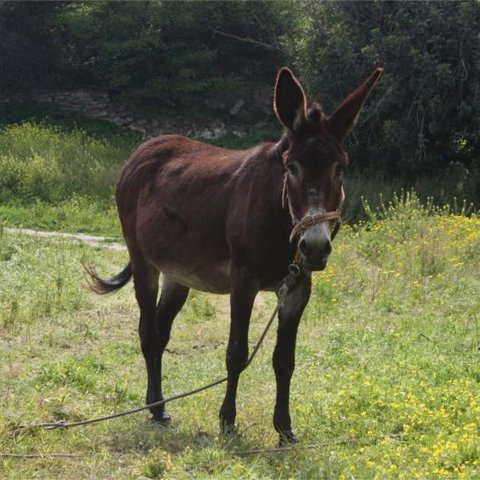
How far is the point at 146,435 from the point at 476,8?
12.8 metres

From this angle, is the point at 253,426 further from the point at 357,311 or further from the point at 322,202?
the point at 357,311

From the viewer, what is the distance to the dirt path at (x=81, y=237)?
12.2m

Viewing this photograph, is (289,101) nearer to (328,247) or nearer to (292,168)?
(292,168)

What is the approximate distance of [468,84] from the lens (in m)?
15.5

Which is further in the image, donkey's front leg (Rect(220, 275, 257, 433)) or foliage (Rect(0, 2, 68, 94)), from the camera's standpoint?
foliage (Rect(0, 2, 68, 94))

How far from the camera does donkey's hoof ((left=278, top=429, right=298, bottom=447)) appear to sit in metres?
4.83

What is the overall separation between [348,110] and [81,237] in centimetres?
902

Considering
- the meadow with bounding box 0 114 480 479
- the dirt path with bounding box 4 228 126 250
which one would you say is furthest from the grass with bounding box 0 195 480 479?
the dirt path with bounding box 4 228 126 250

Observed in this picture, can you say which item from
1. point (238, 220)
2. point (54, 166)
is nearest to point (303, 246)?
point (238, 220)

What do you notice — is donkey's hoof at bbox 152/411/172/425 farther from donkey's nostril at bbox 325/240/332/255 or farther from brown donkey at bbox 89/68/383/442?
donkey's nostril at bbox 325/240/332/255

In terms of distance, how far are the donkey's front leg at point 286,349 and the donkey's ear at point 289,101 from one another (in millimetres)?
990

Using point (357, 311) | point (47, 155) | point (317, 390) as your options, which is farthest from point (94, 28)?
point (317, 390)

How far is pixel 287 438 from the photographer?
490cm

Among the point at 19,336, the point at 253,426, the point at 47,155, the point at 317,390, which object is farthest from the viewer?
the point at 47,155
